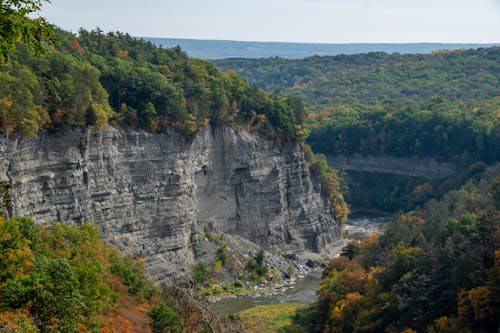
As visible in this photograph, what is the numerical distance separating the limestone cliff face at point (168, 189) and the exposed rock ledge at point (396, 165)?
2772 centimetres

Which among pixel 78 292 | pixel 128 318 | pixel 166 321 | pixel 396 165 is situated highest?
pixel 78 292

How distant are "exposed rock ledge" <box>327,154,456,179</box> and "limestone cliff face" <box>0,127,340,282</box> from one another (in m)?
27.7

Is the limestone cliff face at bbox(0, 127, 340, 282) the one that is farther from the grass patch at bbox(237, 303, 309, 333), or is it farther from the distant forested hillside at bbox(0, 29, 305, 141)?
the grass patch at bbox(237, 303, 309, 333)

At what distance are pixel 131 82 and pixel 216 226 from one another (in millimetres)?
14529

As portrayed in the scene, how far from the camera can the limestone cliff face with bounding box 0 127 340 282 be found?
50.3m

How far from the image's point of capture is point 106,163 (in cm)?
5591

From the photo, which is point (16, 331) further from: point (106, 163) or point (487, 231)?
point (106, 163)

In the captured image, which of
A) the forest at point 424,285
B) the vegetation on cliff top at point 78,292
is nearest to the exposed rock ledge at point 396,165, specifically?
the forest at point 424,285

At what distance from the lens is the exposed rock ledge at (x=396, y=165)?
344 ft

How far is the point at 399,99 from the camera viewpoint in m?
139

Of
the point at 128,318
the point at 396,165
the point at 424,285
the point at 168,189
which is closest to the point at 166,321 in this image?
the point at 128,318

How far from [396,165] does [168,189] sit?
55.5 metres

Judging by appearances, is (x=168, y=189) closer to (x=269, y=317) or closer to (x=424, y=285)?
(x=269, y=317)

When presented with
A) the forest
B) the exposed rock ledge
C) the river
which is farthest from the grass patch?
the exposed rock ledge
